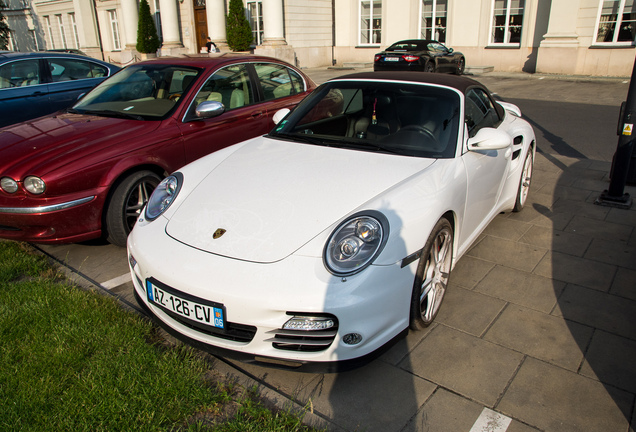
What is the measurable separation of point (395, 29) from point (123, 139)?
850 inches

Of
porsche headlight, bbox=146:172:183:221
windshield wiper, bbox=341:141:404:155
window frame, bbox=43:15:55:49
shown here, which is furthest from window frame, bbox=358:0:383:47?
window frame, bbox=43:15:55:49

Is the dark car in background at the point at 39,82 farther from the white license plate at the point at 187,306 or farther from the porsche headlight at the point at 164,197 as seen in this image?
the white license plate at the point at 187,306

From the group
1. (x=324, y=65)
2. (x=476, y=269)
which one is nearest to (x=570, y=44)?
(x=324, y=65)

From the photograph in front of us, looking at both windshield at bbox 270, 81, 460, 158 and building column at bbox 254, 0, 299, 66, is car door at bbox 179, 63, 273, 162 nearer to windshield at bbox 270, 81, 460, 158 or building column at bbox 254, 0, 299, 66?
windshield at bbox 270, 81, 460, 158

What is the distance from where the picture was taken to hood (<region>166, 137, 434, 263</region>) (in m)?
2.55

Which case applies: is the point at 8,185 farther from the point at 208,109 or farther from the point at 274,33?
the point at 274,33

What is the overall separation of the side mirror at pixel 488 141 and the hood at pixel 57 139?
8.95 feet

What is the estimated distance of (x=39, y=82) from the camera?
701cm

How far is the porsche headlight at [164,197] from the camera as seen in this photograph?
306 centimetres

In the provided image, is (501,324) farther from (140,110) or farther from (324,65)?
(324,65)

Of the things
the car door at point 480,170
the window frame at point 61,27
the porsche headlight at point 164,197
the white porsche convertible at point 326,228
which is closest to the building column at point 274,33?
the car door at point 480,170

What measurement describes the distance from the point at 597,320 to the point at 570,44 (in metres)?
18.2

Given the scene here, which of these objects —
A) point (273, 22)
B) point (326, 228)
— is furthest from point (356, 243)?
point (273, 22)

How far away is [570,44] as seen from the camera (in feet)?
59.5
